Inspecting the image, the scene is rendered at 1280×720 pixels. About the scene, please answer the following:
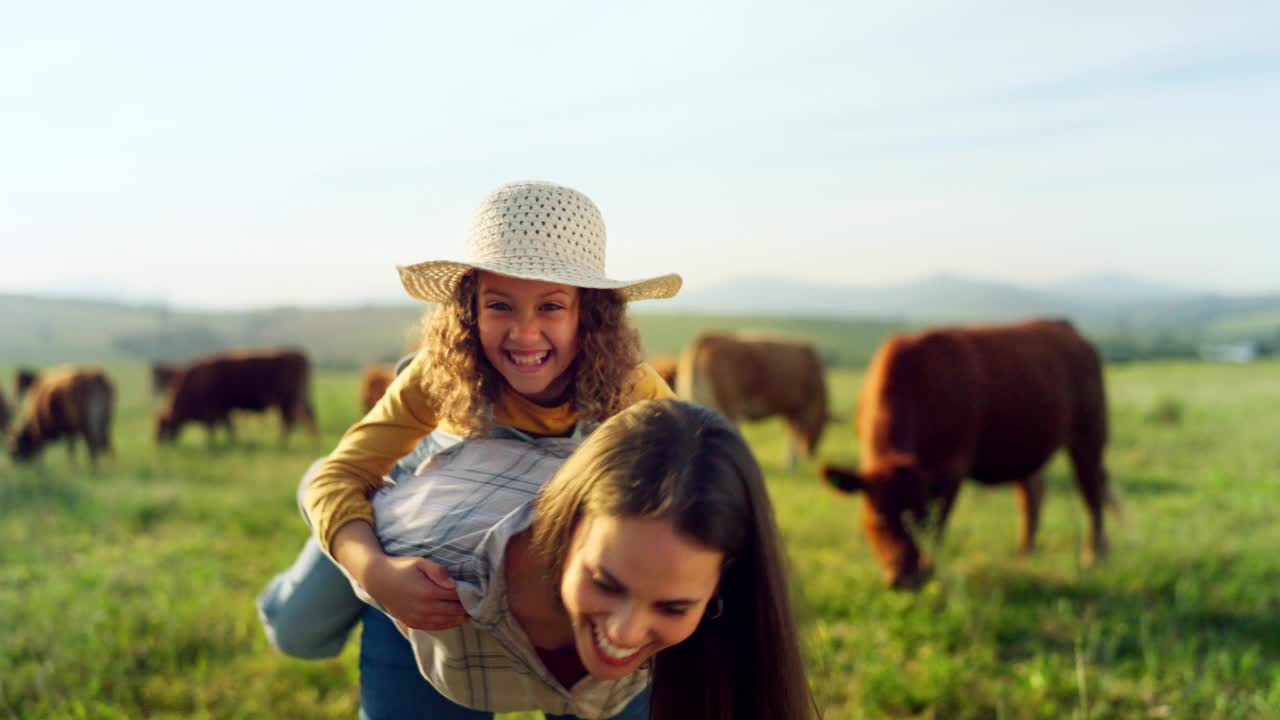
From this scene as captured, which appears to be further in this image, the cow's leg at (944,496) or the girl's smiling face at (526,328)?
the cow's leg at (944,496)

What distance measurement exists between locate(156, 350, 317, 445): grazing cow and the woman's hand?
1463 centimetres

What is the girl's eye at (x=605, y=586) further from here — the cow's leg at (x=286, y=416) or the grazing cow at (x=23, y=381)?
the grazing cow at (x=23, y=381)

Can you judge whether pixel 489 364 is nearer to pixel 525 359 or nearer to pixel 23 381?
pixel 525 359

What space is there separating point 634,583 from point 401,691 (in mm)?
942

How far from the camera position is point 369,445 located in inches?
79.3

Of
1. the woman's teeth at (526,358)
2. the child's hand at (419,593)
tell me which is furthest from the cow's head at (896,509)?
the child's hand at (419,593)

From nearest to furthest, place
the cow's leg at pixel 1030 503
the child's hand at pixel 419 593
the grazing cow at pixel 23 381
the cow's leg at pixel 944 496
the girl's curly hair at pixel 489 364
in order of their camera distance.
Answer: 1. the child's hand at pixel 419 593
2. the girl's curly hair at pixel 489 364
3. the cow's leg at pixel 944 496
4. the cow's leg at pixel 1030 503
5. the grazing cow at pixel 23 381

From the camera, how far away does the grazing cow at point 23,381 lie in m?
15.8

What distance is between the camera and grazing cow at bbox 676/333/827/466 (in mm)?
12828

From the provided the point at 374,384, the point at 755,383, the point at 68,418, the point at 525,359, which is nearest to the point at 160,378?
the point at 68,418

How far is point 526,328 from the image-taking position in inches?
74.8

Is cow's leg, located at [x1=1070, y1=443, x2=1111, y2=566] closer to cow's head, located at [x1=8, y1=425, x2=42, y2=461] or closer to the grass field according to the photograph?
the grass field

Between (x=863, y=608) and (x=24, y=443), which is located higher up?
(x=863, y=608)

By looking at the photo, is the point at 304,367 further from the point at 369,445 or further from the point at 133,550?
the point at 369,445
